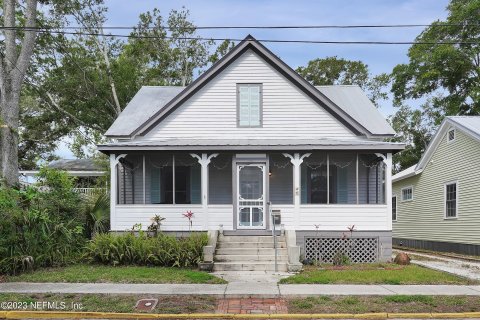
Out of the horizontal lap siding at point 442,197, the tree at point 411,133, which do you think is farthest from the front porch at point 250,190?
the tree at point 411,133

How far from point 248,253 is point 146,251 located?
299cm

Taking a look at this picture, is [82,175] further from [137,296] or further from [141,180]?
[137,296]

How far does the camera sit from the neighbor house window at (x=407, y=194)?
2529cm

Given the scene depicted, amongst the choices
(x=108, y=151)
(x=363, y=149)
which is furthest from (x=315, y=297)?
(x=108, y=151)

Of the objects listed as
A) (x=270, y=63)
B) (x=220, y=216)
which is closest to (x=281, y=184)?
(x=220, y=216)

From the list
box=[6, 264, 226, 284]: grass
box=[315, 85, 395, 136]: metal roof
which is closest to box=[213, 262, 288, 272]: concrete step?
box=[6, 264, 226, 284]: grass

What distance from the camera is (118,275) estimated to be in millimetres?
12180

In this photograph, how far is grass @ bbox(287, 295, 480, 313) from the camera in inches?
357

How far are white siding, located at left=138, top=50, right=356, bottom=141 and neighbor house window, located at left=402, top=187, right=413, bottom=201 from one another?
30.6ft

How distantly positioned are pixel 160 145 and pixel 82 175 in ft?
48.7

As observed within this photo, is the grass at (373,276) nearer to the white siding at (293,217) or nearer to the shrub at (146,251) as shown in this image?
the white siding at (293,217)

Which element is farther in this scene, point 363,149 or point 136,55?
point 136,55

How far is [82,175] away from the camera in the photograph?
29438 millimetres

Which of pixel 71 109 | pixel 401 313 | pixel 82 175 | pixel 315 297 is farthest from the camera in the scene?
pixel 71 109
